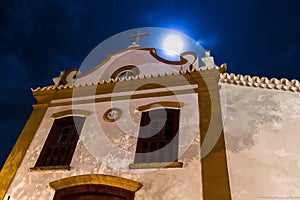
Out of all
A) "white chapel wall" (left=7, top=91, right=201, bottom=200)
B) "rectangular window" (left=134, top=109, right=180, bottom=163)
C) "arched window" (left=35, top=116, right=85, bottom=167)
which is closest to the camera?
"white chapel wall" (left=7, top=91, right=201, bottom=200)

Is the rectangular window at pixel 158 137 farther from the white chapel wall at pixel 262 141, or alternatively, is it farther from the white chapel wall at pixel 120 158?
the white chapel wall at pixel 262 141

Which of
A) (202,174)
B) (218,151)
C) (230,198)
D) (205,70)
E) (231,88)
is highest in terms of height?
(205,70)

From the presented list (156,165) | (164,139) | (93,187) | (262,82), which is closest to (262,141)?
(262,82)

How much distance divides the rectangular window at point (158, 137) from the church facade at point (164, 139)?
32 millimetres

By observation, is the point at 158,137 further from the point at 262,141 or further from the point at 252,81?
the point at 252,81

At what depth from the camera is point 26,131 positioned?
9.68m

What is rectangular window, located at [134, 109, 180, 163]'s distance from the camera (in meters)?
7.76

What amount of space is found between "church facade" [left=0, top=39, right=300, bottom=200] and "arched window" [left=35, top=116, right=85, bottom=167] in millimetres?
36

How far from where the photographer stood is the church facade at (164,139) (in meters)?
6.78

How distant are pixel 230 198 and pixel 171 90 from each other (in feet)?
13.6

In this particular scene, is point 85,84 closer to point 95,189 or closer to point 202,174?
point 95,189

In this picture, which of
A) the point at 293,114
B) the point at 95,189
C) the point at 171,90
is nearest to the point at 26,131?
the point at 95,189

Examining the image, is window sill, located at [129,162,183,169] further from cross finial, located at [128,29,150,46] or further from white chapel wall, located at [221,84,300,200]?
cross finial, located at [128,29,150,46]

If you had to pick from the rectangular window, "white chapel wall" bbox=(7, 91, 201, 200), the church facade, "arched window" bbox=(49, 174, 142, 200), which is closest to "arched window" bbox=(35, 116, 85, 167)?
the church facade
